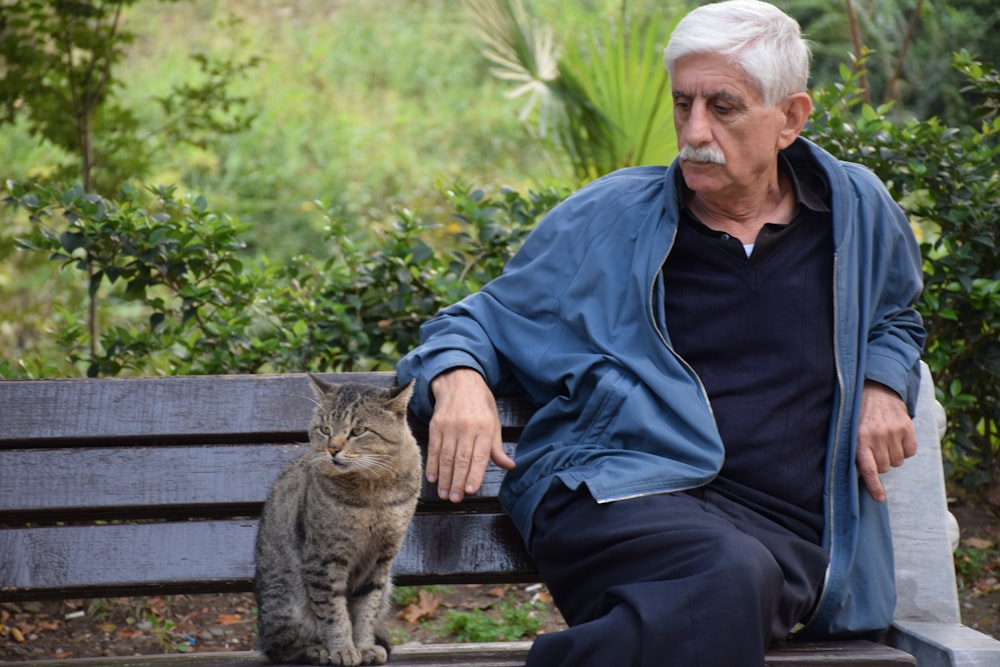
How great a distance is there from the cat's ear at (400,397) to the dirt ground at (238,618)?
1.44 m

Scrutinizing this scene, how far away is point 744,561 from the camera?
2240mm

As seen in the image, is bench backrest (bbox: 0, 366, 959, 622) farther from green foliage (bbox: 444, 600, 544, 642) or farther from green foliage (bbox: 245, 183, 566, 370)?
green foliage (bbox: 444, 600, 544, 642)

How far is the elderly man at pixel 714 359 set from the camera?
8.32ft

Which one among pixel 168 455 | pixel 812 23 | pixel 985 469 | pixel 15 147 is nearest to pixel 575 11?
pixel 812 23

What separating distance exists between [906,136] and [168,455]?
8.41 feet

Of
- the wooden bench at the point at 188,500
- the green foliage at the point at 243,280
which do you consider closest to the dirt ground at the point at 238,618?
the green foliage at the point at 243,280

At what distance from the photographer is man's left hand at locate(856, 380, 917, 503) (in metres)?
2.62

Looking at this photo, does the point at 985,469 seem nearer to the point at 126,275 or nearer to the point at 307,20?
the point at 126,275

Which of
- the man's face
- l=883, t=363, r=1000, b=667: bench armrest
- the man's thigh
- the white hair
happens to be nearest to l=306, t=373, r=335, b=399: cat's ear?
the man's thigh

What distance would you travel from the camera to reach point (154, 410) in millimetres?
2873

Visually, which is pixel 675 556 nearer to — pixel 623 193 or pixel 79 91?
pixel 623 193

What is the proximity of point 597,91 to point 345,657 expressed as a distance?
339 cm

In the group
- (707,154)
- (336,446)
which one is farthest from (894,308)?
(336,446)

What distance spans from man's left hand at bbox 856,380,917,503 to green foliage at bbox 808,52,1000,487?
3.79ft
